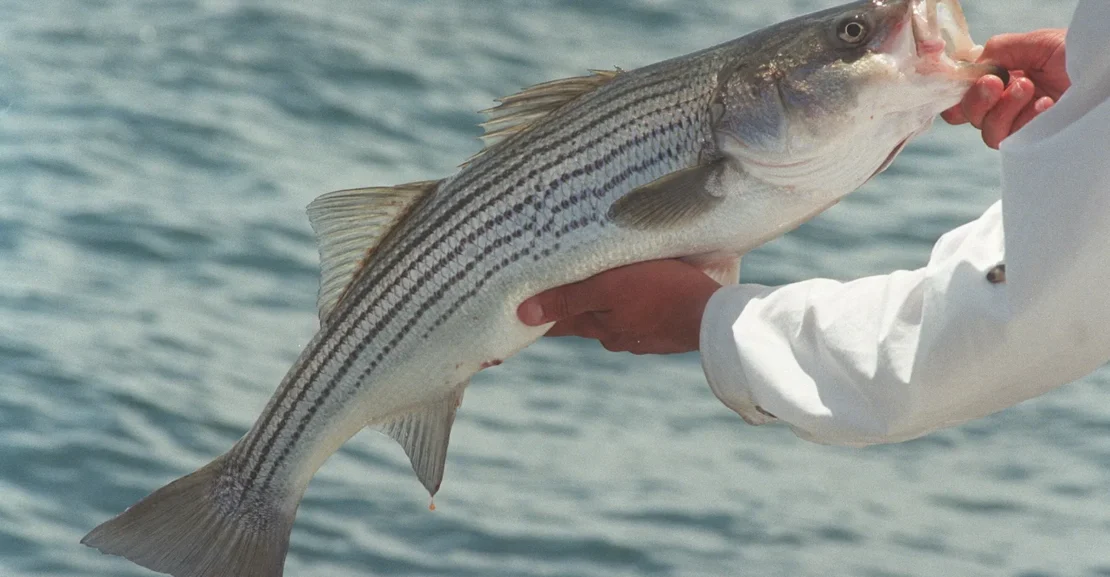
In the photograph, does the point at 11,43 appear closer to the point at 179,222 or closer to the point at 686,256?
the point at 179,222

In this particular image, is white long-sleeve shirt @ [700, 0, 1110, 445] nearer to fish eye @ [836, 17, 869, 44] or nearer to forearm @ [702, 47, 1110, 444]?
forearm @ [702, 47, 1110, 444]

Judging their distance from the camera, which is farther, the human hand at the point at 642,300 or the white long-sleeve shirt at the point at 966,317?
the human hand at the point at 642,300

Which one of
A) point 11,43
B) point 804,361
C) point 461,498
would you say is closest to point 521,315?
point 804,361

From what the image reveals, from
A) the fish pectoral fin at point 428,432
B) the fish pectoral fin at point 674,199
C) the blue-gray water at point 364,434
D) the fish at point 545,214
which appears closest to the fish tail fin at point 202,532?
the fish at point 545,214

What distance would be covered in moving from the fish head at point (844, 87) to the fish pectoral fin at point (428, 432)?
947mm

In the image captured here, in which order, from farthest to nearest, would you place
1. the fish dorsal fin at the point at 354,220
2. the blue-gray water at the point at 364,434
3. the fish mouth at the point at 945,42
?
the blue-gray water at the point at 364,434, the fish dorsal fin at the point at 354,220, the fish mouth at the point at 945,42

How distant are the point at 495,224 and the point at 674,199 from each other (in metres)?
0.44

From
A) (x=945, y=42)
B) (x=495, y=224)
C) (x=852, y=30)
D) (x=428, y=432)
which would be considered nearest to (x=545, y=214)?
(x=495, y=224)

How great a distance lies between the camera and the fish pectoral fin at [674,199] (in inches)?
118

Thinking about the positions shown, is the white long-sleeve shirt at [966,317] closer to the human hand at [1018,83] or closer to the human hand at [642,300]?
the human hand at [642,300]

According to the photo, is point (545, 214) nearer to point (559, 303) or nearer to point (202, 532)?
point (559, 303)

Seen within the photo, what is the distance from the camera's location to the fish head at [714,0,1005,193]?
9.53 ft

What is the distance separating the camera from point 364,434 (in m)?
6.04

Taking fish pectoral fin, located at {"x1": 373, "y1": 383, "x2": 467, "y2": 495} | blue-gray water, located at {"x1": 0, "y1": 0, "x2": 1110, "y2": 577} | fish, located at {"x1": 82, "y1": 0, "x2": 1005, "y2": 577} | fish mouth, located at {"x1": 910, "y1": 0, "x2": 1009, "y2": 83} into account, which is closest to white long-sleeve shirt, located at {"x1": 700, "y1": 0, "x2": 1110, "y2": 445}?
fish, located at {"x1": 82, "y1": 0, "x2": 1005, "y2": 577}
